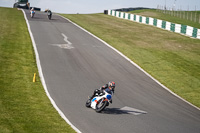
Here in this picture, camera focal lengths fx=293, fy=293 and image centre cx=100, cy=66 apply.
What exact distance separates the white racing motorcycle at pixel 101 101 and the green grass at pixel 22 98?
1872mm

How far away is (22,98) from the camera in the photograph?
1450 centimetres

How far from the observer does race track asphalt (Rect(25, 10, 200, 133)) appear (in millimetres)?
12758

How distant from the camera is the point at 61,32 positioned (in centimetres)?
3544

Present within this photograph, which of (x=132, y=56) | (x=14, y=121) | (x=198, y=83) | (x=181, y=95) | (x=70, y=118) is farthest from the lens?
(x=132, y=56)

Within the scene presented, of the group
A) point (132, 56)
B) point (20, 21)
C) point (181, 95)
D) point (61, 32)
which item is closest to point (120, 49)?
point (132, 56)

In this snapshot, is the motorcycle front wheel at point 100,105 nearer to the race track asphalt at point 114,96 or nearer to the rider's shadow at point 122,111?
the race track asphalt at point 114,96

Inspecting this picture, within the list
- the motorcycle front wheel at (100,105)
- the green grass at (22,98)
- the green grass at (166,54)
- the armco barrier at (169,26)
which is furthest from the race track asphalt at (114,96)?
the armco barrier at (169,26)

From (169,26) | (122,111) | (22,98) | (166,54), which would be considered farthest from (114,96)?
(169,26)

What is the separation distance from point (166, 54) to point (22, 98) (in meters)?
18.9

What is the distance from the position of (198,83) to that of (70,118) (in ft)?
42.8

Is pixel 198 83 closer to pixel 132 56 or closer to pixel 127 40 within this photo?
pixel 132 56

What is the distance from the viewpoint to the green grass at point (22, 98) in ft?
36.0

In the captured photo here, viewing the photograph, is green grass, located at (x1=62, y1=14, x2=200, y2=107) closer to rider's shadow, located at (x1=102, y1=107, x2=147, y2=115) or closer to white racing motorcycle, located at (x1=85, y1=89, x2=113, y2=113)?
rider's shadow, located at (x1=102, y1=107, x2=147, y2=115)

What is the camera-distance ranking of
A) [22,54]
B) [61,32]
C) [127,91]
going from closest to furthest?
[127,91] < [22,54] < [61,32]
